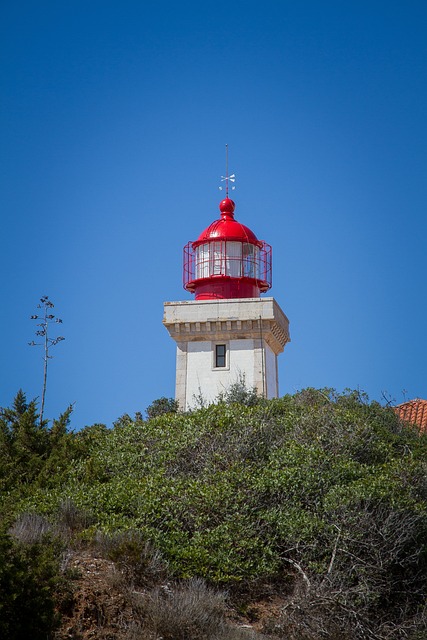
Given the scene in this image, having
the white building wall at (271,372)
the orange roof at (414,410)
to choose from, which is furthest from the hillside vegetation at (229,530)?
the white building wall at (271,372)

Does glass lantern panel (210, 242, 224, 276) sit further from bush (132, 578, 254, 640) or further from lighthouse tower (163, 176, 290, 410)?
bush (132, 578, 254, 640)

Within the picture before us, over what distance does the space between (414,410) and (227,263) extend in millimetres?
7623

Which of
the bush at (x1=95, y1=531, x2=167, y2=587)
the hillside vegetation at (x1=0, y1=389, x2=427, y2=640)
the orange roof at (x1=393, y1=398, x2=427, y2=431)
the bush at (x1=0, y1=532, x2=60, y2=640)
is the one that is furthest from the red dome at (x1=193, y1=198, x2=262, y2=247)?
the bush at (x1=0, y1=532, x2=60, y2=640)

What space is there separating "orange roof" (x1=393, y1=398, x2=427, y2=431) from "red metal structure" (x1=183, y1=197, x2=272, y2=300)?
21.0ft

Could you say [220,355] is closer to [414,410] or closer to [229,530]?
[414,410]

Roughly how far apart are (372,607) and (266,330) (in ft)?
47.3

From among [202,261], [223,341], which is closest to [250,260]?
[202,261]

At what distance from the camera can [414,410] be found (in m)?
22.4

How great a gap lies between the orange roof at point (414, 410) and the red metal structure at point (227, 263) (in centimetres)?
639

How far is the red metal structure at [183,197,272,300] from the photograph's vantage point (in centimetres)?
2658

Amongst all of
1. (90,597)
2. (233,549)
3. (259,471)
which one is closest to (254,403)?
(259,471)

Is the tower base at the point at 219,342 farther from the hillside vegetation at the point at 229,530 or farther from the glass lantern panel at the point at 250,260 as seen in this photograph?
the hillside vegetation at the point at 229,530

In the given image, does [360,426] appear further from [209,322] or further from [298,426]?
[209,322]

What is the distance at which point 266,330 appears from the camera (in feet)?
82.2
